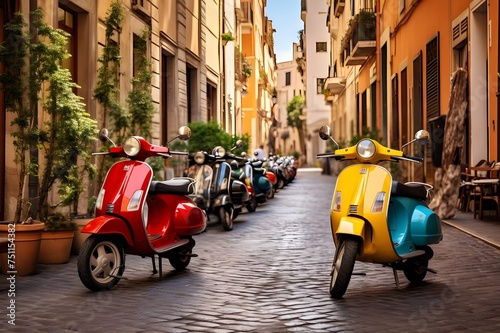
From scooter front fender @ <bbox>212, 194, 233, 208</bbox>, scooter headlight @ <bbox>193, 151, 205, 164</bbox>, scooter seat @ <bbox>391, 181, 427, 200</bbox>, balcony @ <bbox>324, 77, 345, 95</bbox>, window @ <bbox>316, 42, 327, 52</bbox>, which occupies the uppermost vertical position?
window @ <bbox>316, 42, 327, 52</bbox>

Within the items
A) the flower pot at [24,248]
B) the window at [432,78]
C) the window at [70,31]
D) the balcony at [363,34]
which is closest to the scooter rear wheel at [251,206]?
the window at [432,78]

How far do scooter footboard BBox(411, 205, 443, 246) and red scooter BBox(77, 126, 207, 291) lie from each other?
2.13 m

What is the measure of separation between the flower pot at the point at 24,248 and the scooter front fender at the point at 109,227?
2.89 ft

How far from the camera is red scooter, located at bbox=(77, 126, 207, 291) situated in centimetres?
634

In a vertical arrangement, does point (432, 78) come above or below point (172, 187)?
above

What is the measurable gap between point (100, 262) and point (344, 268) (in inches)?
76.4

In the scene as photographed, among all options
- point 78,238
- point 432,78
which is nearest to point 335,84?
point 432,78

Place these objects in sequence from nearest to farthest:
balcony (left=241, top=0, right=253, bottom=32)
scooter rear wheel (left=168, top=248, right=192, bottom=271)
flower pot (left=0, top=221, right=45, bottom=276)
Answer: flower pot (left=0, top=221, right=45, bottom=276) < scooter rear wheel (left=168, top=248, right=192, bottom=271) < balcony (left=241, top=0, right=253, bottom=32)

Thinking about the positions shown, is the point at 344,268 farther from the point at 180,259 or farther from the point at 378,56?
the point at 378,56

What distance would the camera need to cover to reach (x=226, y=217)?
37.7 ft

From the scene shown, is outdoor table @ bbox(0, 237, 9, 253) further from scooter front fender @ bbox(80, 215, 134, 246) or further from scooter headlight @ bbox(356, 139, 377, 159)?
scooter headlight @ bbox(356, 139, 377, 159)

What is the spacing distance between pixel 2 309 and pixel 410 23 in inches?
636

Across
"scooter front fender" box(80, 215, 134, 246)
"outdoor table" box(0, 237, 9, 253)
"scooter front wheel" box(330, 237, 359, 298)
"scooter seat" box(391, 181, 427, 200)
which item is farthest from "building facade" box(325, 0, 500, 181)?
"outdoor table" box(0, 237, 9, 253)

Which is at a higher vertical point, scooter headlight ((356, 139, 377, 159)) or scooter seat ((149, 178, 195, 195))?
scooter headlight ((356, 139, 377, 159))
